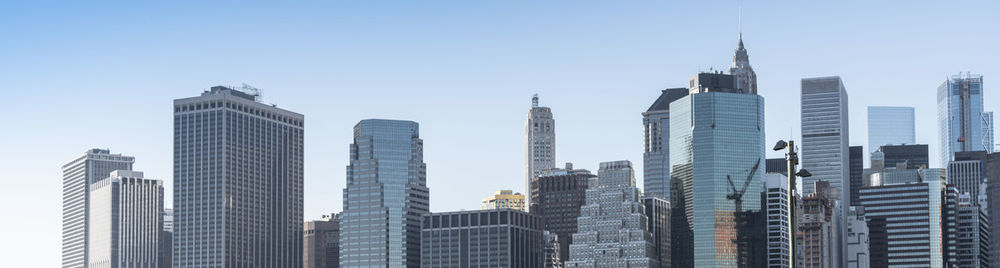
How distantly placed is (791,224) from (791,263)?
245cm

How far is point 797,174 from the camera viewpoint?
6862cm

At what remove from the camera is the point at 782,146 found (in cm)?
6700

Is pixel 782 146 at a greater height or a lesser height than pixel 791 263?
greater

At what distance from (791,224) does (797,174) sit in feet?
7.46

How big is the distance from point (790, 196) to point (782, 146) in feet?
7.05

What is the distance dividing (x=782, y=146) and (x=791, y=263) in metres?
4.96

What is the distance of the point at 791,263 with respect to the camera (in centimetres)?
6738

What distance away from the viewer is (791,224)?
69250 millimetres

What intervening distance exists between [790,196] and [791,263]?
299 centimetres

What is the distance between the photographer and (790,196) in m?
66.5

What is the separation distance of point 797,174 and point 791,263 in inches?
156

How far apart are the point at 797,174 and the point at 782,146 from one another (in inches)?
87.9
